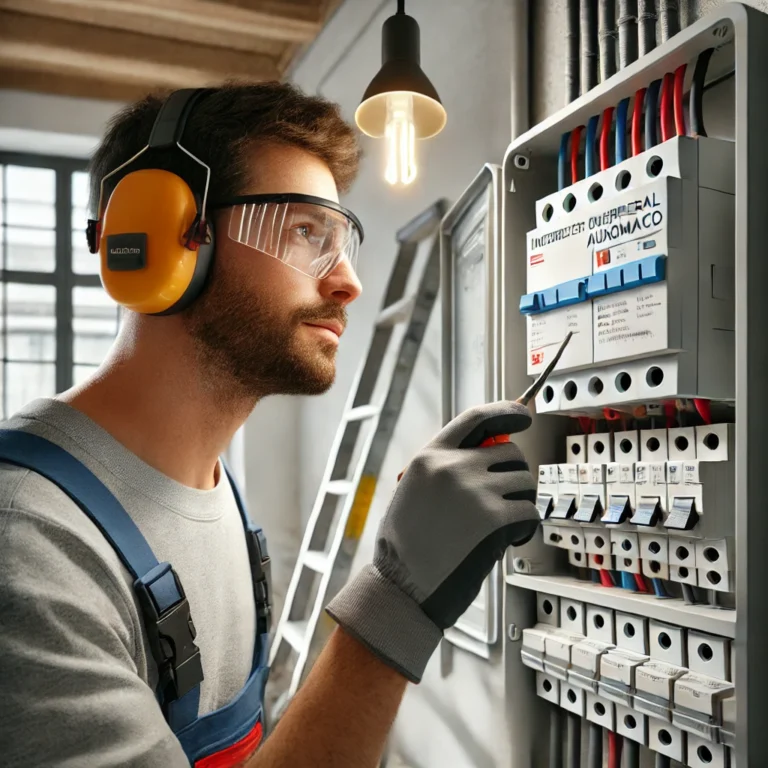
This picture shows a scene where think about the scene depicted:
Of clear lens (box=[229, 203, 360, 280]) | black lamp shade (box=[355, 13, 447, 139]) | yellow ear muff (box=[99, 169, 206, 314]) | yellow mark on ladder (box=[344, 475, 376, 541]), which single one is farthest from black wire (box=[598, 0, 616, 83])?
yellow mark on ladder (box=[344, 475, 376, 541])

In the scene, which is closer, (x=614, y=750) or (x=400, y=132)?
(x=614, y=750)

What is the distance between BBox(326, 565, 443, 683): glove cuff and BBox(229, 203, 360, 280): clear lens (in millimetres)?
544

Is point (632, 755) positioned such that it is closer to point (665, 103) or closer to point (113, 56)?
point (665, 103)

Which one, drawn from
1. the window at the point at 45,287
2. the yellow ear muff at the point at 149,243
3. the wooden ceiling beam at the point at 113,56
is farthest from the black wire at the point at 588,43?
the window at the point at 45,287

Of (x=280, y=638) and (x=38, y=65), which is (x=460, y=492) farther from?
(x=38, y=65)

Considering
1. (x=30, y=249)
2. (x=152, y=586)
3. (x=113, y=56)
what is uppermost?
(x=113, y=56)

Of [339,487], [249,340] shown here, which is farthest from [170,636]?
[339,487]

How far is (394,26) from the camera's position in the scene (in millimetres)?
1906

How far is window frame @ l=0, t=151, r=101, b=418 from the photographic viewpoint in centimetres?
457

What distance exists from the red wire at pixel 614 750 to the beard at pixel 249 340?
0.86 metres

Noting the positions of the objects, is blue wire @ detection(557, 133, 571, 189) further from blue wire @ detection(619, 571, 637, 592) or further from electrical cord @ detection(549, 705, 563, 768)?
electrical cord @ detection(549, 705, 563, 768)

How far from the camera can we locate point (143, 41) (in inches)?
153

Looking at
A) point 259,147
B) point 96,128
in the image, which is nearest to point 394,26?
point 259,147

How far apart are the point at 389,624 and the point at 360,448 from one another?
221cm
